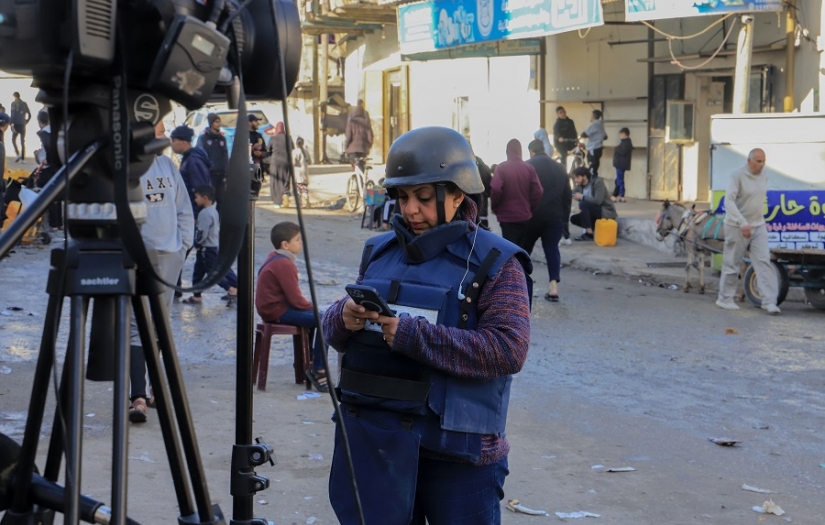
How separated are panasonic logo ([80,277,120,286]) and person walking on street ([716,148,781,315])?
10.6 meters

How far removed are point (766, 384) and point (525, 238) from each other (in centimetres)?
465

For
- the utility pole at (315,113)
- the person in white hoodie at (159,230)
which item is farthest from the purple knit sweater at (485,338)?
the utility pole at (315,113)

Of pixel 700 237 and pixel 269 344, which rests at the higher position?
pixel 700 237

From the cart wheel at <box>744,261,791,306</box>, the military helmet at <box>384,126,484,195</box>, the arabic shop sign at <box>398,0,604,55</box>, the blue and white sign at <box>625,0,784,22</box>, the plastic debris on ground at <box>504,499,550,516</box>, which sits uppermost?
the arabic shop sign at <box>398,0,604,55</box>

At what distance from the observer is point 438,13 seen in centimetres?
2311

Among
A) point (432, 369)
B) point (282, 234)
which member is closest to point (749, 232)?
point (282, 234)

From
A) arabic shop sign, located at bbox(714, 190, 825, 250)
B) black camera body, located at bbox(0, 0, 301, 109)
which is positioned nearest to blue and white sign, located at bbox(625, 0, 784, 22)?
arabic shop sign, located at bbox(714, 190, 825, 250)

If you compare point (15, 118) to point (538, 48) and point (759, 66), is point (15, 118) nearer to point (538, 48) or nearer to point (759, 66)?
point (538, 48)

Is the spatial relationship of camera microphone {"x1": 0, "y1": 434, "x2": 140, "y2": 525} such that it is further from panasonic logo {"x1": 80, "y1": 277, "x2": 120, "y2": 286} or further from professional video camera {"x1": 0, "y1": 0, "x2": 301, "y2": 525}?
panasonic logo {"x1": 80, "y1": 277, "x2": 120, "y2": 286}

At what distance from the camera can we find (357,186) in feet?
76.9

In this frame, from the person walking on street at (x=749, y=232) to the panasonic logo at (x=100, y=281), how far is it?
10636mm

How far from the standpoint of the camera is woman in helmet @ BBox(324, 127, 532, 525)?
3.15 metres

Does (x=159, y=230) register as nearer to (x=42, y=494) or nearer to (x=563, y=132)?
(x=42, y=494)

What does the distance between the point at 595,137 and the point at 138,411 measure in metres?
17.1
